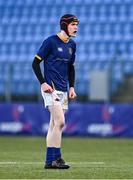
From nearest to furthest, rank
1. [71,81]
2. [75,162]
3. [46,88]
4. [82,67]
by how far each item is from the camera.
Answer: [46,88], [71,81], [75,162], [82,67]

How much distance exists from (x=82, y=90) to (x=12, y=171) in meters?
13.1

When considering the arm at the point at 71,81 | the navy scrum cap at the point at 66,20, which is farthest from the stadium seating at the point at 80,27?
the navy scrum cap at the point at 66,20

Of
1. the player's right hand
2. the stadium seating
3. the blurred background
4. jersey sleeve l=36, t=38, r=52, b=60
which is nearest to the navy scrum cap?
jersey sleeve l=36, t=38, r=52, b=60

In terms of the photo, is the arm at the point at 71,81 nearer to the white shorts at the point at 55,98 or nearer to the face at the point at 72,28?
the white shorts at the point at 55,98

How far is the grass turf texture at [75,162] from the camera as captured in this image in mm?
9125

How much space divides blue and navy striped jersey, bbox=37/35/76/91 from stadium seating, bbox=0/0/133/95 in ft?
44.5

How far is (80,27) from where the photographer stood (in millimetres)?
27906

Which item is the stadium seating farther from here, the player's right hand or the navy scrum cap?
the player's right hand

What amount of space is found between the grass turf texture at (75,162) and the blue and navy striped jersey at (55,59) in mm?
1196

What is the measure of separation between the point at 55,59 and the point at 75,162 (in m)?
2.01

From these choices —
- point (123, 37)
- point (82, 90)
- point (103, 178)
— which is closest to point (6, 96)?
point (82, 90)

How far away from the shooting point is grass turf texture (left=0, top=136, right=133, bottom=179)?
9125 mm

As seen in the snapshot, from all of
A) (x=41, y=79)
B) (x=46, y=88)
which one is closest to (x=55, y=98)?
(x=46, y=88)

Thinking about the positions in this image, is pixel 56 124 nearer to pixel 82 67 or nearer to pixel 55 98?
pixel 55 98
